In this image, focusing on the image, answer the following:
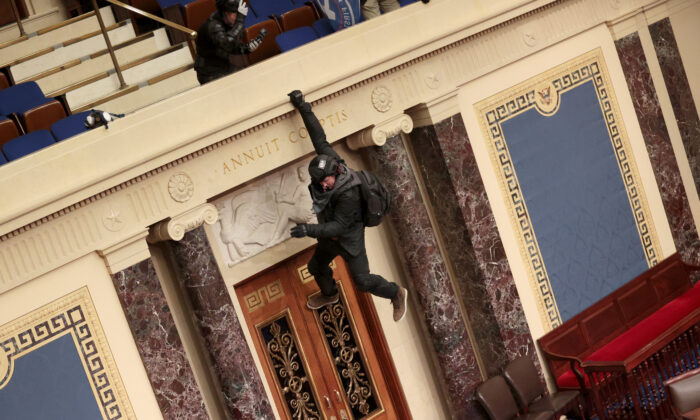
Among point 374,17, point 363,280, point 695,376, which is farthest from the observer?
point 374,17

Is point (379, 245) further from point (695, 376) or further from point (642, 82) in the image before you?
point (642, 82)

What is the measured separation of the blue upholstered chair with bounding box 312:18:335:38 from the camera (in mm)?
8062

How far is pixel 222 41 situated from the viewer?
686cm

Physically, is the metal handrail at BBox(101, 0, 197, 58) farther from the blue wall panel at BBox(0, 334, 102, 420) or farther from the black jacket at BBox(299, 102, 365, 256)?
the blue wall panel at BBox(0, 334, 102, 420)

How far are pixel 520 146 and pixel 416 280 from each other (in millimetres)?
1596

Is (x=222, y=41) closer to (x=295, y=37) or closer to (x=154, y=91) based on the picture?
(x=295, y=37)

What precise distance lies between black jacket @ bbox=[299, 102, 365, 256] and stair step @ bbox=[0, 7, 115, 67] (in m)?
3.40

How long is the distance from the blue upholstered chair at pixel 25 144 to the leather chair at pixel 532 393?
422 centimetres

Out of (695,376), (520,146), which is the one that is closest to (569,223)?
(520,146)

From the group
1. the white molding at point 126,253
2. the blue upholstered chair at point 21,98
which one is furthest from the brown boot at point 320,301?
the blue upholstered chair at point 21,98

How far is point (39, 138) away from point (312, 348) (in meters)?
2.71

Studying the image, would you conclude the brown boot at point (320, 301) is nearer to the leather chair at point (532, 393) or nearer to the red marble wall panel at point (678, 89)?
the leather chair at point (532, 393)

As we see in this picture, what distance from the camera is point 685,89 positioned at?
8.94m

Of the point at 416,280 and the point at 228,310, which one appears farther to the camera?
the point at 416,280
